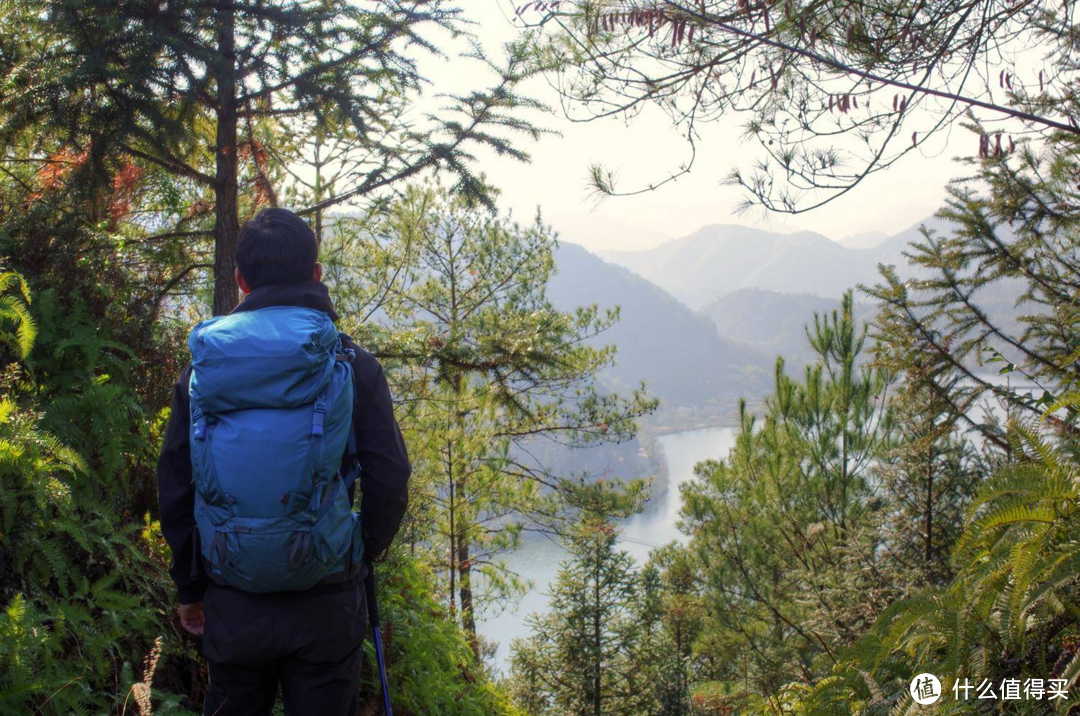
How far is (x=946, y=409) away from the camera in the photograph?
18.0 ft

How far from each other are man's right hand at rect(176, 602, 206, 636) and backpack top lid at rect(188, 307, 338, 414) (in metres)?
0.62

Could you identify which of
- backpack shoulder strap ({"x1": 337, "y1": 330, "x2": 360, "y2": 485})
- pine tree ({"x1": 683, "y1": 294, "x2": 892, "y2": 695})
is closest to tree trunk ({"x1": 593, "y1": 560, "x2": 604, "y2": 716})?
pine tree ({"x1": 683, "y1": 294, "x2": 892, "y2": 695})

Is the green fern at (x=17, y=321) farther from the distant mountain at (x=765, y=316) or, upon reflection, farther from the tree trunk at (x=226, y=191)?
the distant mountain at (x=765, y=316)

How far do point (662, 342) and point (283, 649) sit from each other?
121050mm

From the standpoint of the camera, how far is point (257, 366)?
5.51 ft

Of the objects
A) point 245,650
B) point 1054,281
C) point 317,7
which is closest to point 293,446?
point 245,650

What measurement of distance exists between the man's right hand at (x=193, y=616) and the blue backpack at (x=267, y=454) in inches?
10.9

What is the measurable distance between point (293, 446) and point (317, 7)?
3.49 meters

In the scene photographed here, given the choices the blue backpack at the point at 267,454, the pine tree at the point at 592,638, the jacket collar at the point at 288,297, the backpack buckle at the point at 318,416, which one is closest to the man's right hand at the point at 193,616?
the blue backpack at the point at 267,454

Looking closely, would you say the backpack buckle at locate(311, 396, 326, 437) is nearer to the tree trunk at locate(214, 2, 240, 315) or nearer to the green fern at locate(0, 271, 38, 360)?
the green fern at locate(0, 271, 38, 360)

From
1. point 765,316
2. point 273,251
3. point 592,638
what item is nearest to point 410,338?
point 273,251

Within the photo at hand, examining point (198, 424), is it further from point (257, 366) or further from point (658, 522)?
point (658, 522)

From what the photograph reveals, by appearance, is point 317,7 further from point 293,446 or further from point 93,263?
point 293,446

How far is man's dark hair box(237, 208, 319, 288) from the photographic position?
1.93m
